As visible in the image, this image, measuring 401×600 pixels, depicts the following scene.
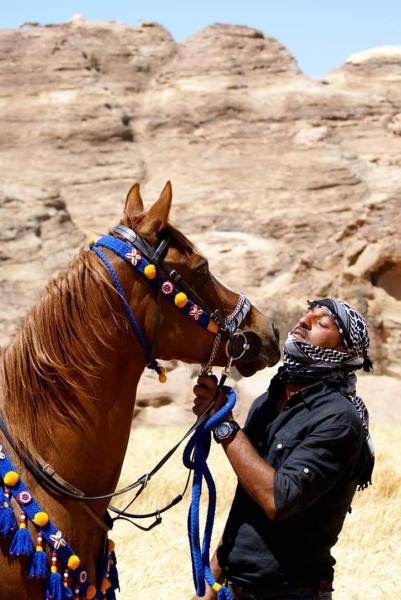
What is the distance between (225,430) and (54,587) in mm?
726

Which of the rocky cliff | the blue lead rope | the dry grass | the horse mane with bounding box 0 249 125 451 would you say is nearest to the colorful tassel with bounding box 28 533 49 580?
the horse mane with bounding box 0 249 125 451

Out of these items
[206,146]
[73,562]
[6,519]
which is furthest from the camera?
[206,146]

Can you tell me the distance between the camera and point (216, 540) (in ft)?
18.5

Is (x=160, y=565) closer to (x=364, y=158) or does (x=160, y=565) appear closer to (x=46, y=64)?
(x=364, y=158)

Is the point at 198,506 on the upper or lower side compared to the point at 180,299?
lower

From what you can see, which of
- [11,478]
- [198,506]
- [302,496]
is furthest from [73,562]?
[302,496]

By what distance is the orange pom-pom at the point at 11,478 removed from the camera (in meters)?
2.26

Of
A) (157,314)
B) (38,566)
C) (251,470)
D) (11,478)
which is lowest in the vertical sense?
(38,566)

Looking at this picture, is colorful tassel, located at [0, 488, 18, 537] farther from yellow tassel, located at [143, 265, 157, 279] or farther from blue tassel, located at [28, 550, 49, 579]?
yellow tassel, located at [143, 265, 157, 279]

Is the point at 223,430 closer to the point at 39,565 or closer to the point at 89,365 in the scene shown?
the point at 89,365

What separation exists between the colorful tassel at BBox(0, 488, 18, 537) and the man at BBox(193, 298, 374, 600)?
28.0 inches

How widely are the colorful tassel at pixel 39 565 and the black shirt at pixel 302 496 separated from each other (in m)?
0.72

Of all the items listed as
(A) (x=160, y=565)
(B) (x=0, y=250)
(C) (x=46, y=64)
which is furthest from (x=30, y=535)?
(C) (x=46, y=64)

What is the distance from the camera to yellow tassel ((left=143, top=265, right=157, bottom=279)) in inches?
96.9
